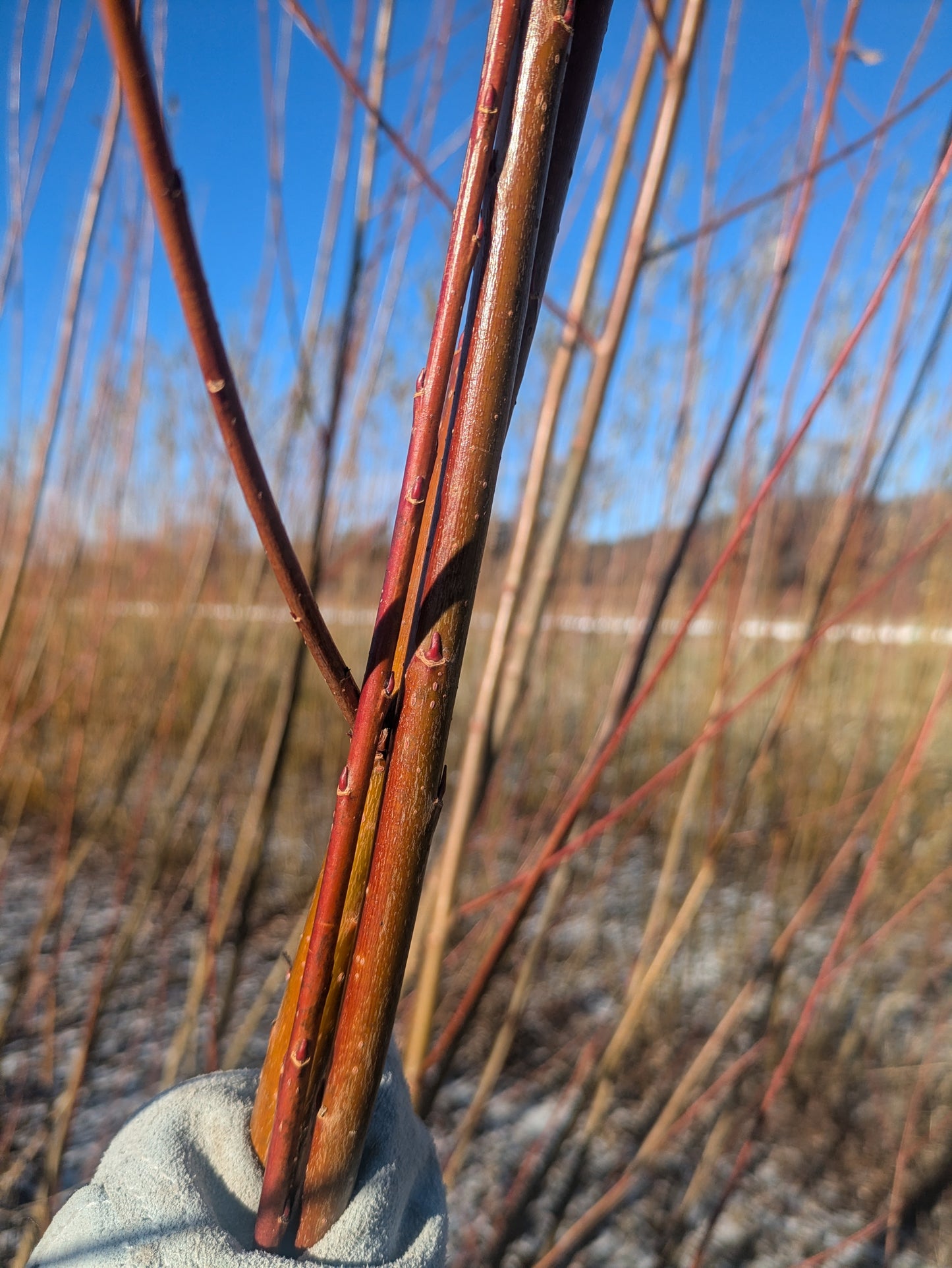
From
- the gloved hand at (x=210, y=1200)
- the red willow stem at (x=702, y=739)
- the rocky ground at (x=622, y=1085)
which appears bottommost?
the rocky ground at (x=622, y=1085)

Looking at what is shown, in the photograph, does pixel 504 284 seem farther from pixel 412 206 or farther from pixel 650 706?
pixel 650 706

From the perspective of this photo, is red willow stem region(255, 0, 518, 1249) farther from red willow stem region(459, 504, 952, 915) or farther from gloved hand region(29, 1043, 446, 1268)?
red willow stem region(459, 504, 952, 915)

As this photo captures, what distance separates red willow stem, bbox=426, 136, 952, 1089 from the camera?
28 cm

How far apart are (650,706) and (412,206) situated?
1739mm

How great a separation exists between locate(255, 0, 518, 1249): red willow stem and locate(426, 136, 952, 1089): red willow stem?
5.1 inches

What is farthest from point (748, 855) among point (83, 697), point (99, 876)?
point (83, 697)

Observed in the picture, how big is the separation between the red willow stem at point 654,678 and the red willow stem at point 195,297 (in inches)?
6.1

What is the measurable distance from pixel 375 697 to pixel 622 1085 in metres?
1.35

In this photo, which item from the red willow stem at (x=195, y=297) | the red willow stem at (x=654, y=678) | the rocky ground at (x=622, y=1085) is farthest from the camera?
the rocky ground at (x=622, y=1085)

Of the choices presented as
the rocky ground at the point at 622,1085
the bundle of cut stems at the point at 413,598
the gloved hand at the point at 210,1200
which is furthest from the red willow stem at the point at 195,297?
the rocky ground at the point at 622,1085

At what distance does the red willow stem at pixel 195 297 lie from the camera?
14 centimetres

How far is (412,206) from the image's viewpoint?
2.52ft

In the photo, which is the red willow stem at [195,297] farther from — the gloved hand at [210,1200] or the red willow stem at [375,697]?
the gloved hand at [210,1200]

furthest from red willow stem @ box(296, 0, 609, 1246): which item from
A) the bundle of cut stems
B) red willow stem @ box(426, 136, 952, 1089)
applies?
red willow stem @ box(426, 136, 952, 1089)
